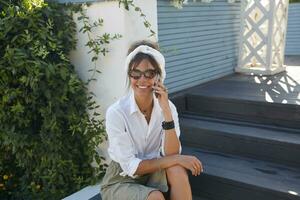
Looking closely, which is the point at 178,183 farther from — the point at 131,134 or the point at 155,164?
the point at 131,134

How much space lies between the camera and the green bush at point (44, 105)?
2314 mm

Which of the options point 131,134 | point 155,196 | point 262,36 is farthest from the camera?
point 262,36

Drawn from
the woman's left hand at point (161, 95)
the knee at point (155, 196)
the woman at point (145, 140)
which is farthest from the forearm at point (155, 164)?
the woman's left hand at point (161, 95)

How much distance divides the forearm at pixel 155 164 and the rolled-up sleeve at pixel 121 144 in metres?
0.03

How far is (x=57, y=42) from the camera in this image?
242 centimetres

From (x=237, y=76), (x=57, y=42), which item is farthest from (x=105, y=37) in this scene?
(x=237, y=76)

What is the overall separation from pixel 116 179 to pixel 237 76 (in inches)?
101

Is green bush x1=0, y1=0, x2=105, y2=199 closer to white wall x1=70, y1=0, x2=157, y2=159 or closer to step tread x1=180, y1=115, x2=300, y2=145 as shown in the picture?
white wall x1=70, y1=0, x2=157, y2=159

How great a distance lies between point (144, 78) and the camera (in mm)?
1779

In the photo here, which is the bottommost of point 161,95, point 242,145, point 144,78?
point 242,145

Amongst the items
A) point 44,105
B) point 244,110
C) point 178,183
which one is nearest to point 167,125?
point 178,183

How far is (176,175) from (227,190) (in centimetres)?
61

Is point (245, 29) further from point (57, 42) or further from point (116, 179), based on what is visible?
point (116, 179)

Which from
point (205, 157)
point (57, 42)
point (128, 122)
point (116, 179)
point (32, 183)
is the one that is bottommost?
point (32, 183)
